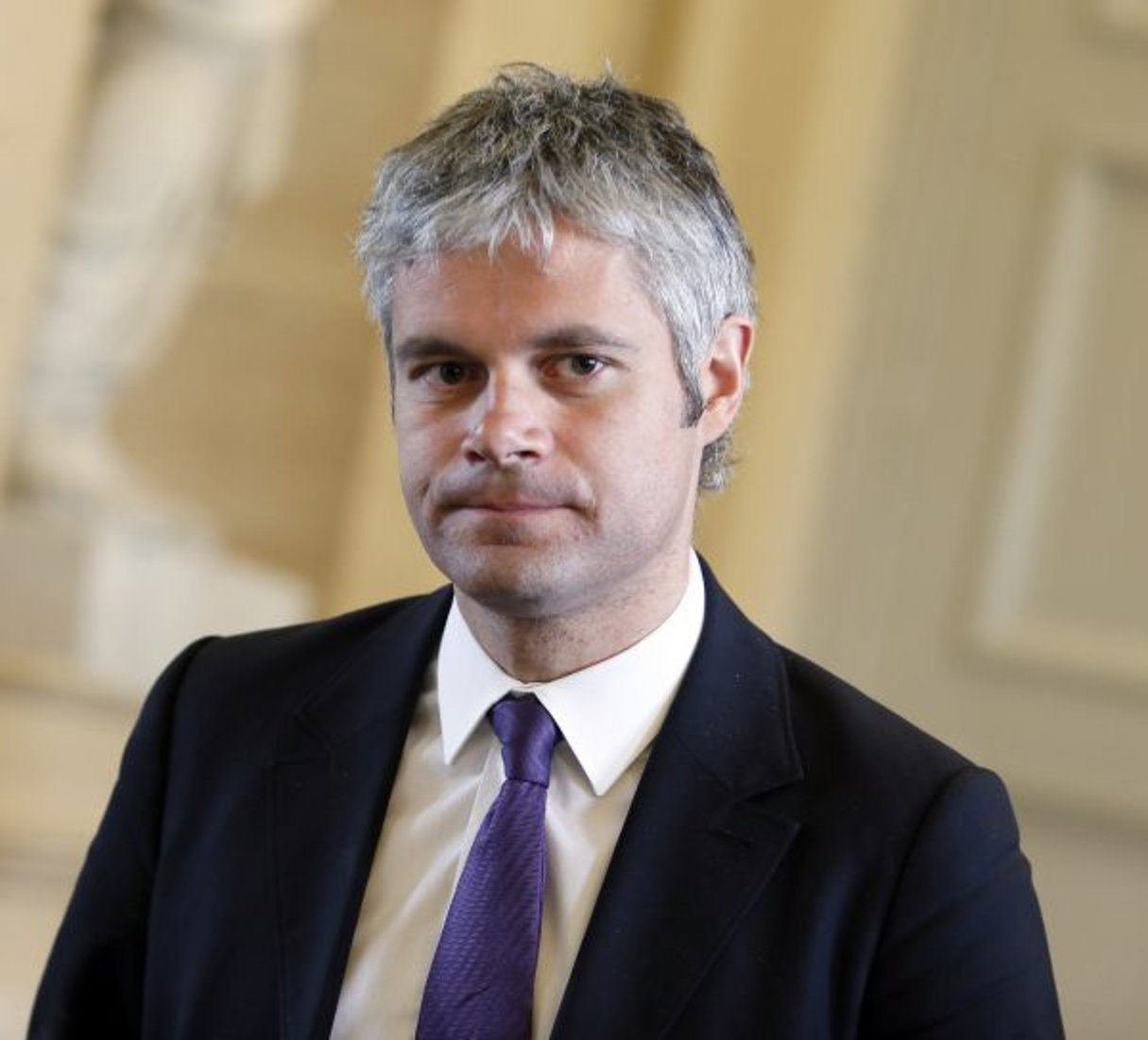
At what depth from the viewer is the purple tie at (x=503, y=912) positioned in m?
1.63

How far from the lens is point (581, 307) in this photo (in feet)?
5.31

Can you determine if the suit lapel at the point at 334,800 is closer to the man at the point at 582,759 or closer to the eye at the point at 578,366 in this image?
the man at the point at 582,759

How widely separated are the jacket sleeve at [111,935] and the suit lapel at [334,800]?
11cm

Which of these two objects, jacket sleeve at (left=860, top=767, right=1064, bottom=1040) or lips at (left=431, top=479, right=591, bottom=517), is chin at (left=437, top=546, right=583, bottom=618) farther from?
jacket sleeve at (left=860, top=767, right=1064, bottom=1040)

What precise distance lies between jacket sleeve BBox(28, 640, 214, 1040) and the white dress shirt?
0.65ft

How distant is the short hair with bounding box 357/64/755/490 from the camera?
5.32 feet

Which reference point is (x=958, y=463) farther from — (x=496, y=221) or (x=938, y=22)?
(x=496, y=221)

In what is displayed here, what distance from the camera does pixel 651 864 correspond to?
1.65 m

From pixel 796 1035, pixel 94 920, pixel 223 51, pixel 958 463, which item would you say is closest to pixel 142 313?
pixel 223 51

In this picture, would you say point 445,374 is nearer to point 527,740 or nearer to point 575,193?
point 575,193

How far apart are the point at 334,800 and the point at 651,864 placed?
0.83 ft

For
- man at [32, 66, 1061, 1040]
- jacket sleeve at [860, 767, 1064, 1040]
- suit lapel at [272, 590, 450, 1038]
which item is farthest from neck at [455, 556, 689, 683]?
jacket sleeve at [860, 767, 1064, 1040]

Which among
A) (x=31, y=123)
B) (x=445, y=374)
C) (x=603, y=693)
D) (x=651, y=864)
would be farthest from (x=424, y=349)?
(x=31, y=123)

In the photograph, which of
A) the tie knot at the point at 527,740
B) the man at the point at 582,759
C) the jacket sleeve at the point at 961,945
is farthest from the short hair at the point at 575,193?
the jacket sleeve at the point at 961,945
